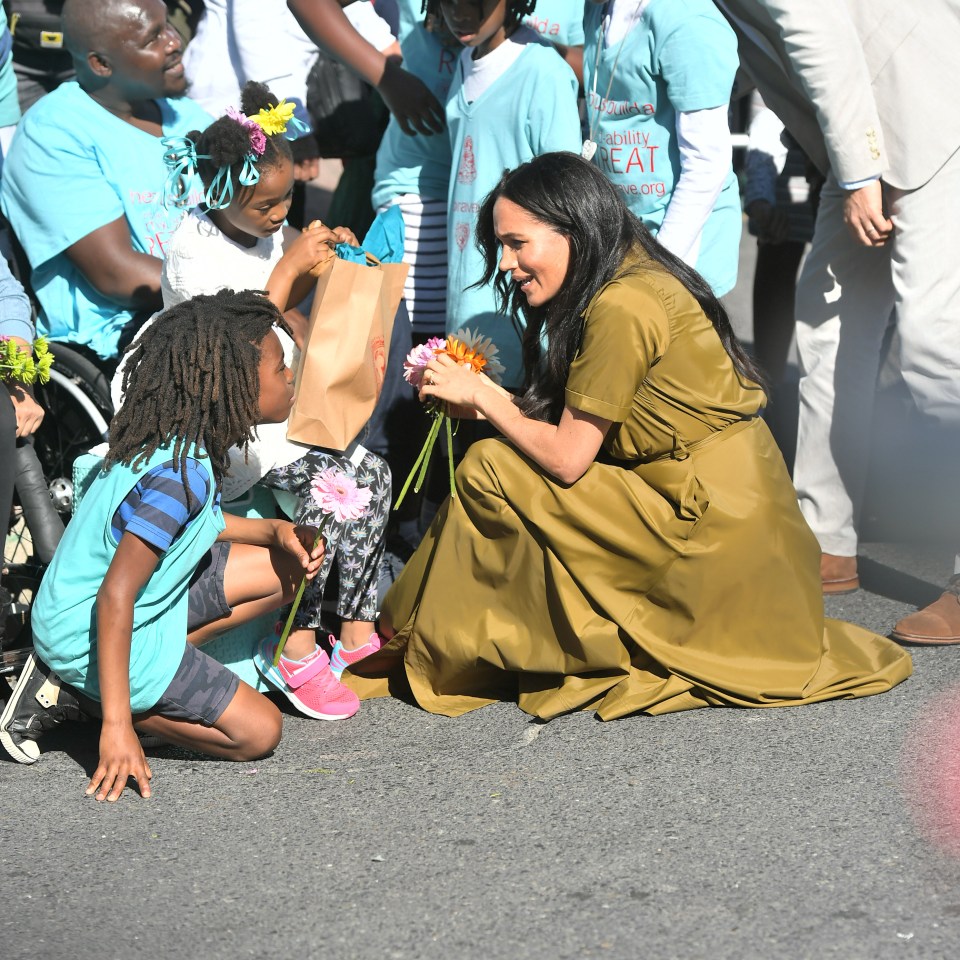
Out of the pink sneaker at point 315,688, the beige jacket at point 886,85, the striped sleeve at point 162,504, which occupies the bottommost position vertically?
the pink sneaker at point 315,688

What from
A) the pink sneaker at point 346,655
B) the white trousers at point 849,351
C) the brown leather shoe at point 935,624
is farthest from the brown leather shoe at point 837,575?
the pink sneaker at point 346,655

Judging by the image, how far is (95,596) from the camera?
304 cm

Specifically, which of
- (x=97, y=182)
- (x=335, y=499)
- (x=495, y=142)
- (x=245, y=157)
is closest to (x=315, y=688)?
(x=335, y=499)

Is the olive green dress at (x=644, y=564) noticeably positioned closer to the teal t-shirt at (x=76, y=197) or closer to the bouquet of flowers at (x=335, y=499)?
the bouquet of flowers at (x=335, y=499)

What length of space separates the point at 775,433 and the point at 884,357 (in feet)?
2.16

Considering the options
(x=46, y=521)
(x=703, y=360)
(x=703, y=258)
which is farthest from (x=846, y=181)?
(x=46, y=521)

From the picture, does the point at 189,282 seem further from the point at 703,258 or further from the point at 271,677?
the point at 703,258

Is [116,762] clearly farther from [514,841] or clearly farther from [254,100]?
[254,100]

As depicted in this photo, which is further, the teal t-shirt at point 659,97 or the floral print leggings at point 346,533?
the teal t-shirt at point 659,97

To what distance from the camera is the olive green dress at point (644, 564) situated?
3.26 meters

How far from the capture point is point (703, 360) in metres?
3.32

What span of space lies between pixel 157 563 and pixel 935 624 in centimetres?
210

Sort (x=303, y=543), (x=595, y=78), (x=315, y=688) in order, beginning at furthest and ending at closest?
1. (x=595, y=78)
2. (x=315, y=688)
3. (x=303, y=543)

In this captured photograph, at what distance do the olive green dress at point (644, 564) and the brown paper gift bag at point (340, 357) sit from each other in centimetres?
38
